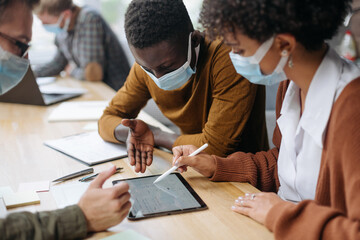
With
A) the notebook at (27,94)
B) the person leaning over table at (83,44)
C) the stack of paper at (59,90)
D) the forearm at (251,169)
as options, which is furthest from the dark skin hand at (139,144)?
the person leaning over table at (83,44)

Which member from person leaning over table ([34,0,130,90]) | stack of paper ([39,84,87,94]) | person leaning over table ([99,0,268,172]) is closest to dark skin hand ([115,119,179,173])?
person leaning over table ([99,0,268,172])

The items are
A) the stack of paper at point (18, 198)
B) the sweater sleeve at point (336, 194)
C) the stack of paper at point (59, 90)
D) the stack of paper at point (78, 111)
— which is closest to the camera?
the sweater sleeve at point (336, 194)

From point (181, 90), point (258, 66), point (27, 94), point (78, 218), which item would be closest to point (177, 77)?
point (181, 90)

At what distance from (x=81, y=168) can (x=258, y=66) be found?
67 cm

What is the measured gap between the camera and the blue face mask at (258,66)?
34.9 inches

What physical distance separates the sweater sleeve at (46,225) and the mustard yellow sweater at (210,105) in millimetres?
594

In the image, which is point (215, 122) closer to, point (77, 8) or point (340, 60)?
point (340, 60)

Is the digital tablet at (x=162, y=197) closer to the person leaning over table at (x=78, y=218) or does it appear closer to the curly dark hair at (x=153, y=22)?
the person leaning over table at (x=78, y=218)

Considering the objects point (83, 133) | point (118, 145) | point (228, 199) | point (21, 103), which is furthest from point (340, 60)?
point (21, 103)

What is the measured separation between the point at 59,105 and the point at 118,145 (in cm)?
77

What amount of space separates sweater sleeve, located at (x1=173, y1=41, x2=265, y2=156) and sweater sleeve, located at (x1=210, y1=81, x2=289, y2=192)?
117 millimetres

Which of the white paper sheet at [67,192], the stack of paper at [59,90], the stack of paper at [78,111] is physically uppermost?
the white paper sheet at [67,192]

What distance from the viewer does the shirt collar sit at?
85cm

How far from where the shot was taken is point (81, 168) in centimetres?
122
